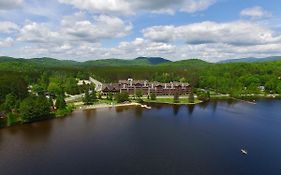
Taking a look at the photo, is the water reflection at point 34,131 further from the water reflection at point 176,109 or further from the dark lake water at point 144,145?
the water reflection at point 176,109

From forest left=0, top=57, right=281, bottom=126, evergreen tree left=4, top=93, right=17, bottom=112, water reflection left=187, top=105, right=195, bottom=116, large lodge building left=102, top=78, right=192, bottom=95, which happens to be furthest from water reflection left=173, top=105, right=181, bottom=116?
evergreen tree left=4, top=93, right=17, bottom=112

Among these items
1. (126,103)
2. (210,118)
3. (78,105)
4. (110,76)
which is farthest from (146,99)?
(110,76)

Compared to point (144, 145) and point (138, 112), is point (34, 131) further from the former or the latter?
point (138, 112)

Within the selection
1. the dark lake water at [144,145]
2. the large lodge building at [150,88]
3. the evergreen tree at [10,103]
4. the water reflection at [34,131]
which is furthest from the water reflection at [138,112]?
the evergreen tree at [10,103]

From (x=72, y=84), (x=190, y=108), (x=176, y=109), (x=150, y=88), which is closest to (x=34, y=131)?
(x=176, y=109)

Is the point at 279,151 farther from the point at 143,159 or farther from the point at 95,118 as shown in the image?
the point at 95,118

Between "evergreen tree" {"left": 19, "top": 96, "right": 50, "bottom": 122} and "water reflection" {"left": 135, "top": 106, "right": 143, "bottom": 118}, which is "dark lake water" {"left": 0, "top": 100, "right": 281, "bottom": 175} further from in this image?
"evergreen tree" {"left": 19, "top": 96, "right": 50, "bottom": 122}

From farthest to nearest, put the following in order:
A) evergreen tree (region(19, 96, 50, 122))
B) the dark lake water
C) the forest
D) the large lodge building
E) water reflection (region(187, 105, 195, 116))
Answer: the large lodge building
water reflection (region(187, 105, 195, 116))
the forest
evergreen tree (region(19, 96, 50, 122))
the dark lake water

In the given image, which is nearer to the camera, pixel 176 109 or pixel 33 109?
pixel 33 109
